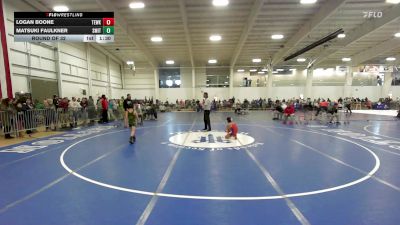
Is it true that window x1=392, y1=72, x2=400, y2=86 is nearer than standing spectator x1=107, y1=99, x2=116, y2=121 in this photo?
No

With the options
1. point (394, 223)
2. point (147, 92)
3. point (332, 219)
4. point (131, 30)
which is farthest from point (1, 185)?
point (147, 92)

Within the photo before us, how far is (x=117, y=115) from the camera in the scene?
16.8 m

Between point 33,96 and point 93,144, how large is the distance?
9132 millimetres

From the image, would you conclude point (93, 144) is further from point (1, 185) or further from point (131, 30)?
point (131, 30)

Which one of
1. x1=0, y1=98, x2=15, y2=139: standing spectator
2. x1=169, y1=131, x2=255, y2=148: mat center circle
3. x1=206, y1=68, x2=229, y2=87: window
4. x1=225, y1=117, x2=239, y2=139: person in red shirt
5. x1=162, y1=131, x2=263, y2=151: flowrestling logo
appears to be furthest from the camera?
x1=206, y1=68, x2=229, y2=87: window

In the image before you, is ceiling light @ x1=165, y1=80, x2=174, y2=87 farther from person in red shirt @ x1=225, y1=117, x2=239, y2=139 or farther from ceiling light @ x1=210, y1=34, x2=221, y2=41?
person in red shirt @ x1=225, y1=117, x2=239, y2=139

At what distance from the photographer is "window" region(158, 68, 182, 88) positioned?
1283 inches

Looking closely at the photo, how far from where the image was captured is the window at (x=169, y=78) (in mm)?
32594

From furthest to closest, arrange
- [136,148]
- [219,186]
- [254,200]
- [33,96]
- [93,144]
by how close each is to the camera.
Answer: 1. [33,96]
2. [93,144]
3. [136,148]
4. [219,186]
5. [254,200]

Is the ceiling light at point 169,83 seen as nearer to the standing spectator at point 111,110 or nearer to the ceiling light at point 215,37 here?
the ceiling light at point 215,37
